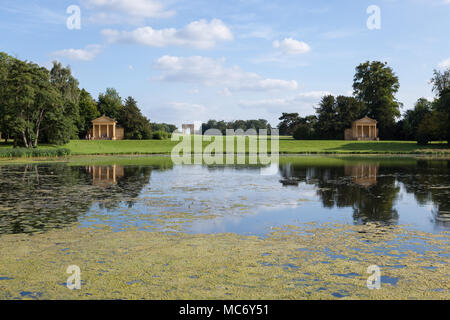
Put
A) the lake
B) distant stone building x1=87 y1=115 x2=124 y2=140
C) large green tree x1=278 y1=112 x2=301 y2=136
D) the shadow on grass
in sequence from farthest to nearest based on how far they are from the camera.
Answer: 1. large green tree x1=278 y1=112 x2=301 y2=136
2. distant stone building x1=87 y1=115 x2=124 y2=140
3. the shadow on grass
4. the lake

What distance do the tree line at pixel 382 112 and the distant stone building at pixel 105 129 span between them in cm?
3679

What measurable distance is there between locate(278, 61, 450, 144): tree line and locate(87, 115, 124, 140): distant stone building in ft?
121

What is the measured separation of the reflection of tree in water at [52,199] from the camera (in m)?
11.9

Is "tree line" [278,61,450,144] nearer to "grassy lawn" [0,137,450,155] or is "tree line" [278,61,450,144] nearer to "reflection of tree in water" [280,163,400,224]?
"grassy lawn" [0,137,450,155]

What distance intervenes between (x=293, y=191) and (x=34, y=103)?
50550 millimetres

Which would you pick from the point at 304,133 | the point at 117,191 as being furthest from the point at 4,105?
the point at 304,133

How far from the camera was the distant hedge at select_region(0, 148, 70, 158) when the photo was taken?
46094mm

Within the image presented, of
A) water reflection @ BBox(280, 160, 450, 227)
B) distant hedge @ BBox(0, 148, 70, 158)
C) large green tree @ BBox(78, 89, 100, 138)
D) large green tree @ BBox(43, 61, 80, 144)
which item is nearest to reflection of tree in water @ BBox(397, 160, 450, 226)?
water reflection @ BBox(280, 160, 450, 227)

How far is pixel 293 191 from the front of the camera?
1864 centimetres

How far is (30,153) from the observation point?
4819cm

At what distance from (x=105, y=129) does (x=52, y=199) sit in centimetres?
7097

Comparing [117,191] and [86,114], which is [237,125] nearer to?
[86,114]

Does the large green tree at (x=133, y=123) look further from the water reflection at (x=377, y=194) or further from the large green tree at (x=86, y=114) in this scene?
the water reflection at (x=377, y=194)

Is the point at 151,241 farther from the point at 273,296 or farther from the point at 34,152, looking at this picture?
the point at 34,152
